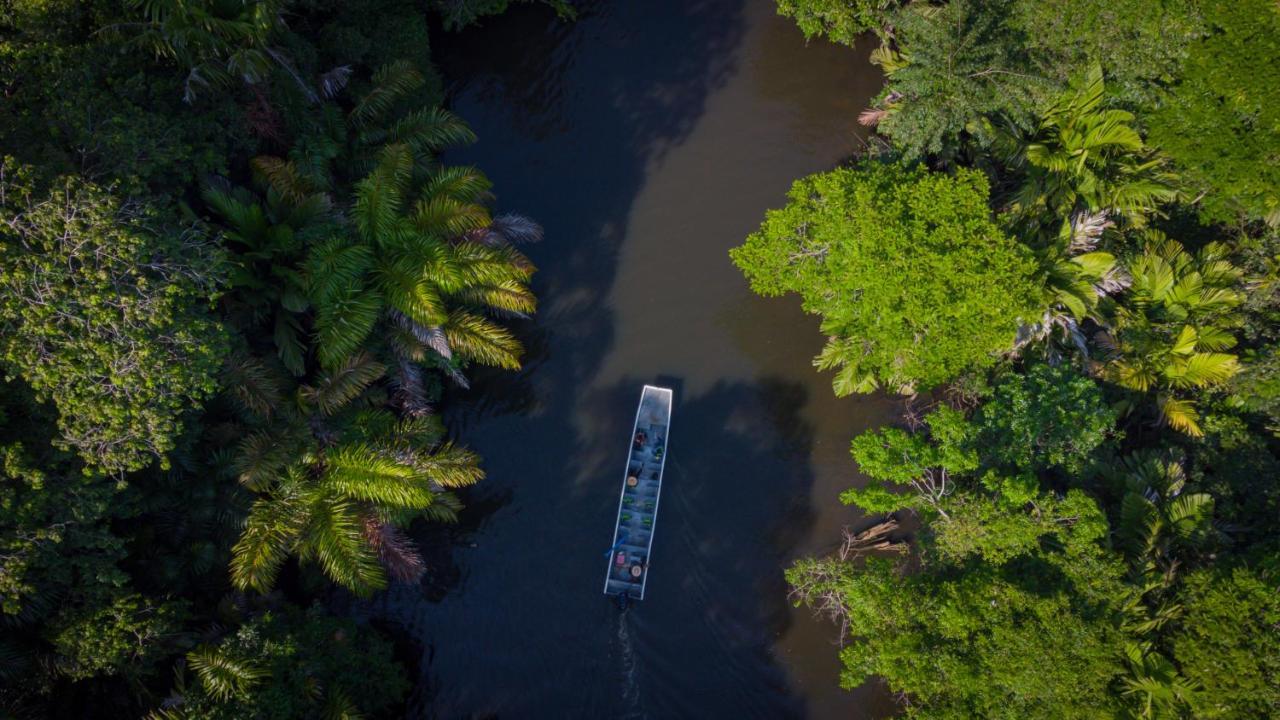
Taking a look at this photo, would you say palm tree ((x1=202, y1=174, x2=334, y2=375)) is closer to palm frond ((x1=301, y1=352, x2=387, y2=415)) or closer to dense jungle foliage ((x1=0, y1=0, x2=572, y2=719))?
dense jungle foliage ((x1=0, y1=0, x2=572, y2=719))

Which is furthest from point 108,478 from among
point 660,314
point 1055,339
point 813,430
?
point 1055,339

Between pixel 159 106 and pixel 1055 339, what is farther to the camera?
pixel 1055 339

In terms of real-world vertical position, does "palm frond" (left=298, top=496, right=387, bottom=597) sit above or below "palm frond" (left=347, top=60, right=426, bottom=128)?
below

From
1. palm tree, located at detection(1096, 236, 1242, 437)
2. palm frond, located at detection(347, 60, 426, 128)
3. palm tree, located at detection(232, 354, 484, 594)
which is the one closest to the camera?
palm tree, located at detection(232, 354, 484, 594)

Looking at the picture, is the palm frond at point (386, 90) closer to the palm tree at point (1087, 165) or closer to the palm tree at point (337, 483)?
the palm tree at point (337, 483)

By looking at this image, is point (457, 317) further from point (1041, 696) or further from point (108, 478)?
point (1041, 696)

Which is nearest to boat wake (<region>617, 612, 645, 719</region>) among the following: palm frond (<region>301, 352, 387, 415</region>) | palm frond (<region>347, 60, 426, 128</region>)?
palm frond (<region>301, 352, 387, 415</region>)

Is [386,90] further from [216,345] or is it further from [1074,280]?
[1074,280]

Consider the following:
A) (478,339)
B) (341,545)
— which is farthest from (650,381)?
(341,545)

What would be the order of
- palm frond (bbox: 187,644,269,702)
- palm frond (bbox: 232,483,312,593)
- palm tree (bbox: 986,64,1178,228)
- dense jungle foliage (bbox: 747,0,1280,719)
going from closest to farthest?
palm frond (bbox: 187,644,269,702) < dense jungle foliage (bbox: 747,0,1280,719) < palm frond (bbox: 232,483,312,593) < palm tree (bbox: 986,64,1178,228)
